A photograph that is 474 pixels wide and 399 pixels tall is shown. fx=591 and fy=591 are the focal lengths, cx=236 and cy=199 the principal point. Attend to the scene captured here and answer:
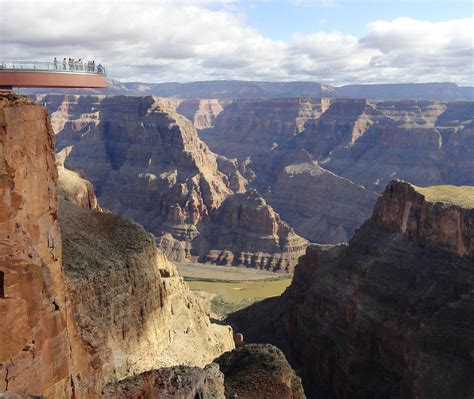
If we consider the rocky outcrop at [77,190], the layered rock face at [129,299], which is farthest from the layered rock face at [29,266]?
the rocky outcrop at [77,190]

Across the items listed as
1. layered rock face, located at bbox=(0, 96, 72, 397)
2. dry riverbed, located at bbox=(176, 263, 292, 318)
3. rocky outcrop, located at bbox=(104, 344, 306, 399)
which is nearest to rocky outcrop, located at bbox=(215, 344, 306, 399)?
rocky outcrop, located at bbox=(104, 344, 306, 399)

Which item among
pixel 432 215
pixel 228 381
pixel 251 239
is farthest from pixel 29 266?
pixel 251 239

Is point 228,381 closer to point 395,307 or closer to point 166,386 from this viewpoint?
point 166,386

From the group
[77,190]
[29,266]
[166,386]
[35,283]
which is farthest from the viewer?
[77,190]

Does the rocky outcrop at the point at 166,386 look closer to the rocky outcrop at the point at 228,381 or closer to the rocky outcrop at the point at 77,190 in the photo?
the rocky outcrop at the point at 228,381

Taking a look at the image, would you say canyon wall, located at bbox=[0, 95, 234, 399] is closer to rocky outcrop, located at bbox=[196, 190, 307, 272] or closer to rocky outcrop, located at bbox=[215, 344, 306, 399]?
rocky outcrop, located at bbox=[215, 344, 306, 399]

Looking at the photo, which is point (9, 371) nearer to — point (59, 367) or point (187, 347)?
point (59, 367)
